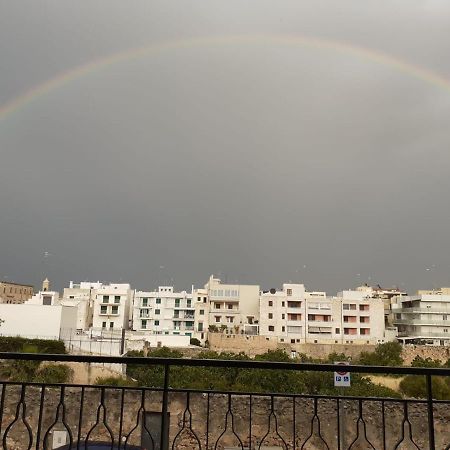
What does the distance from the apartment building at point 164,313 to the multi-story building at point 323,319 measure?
1256 cm

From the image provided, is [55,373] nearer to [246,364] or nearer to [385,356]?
[246,364]

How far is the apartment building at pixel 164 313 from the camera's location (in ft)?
251

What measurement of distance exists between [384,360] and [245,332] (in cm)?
2195

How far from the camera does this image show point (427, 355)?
197ft

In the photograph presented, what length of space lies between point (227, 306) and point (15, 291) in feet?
217

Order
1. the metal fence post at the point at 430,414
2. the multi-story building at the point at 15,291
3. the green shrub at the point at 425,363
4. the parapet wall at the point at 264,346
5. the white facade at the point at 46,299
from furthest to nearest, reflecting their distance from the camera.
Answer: the multi-story building at the point at 15,291
the white facade at the point at 46,299
the parapet wall at the point at 264,346
the green shrub at the point at 425,363
the metal fence post at the point at 430,414

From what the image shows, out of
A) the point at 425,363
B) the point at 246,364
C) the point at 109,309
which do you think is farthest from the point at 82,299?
the point at 246,364

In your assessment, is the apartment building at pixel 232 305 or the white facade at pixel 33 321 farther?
the apartment building at pixel 232 305

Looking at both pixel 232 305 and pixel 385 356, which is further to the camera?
pixel 232 305

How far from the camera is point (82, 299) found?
7581 centimetres

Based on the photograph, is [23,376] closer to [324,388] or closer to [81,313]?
[324,388]

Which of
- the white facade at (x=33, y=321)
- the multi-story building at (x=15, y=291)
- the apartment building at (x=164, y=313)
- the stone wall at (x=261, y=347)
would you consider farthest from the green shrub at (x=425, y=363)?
the multi-story building at (x=15, y=291)

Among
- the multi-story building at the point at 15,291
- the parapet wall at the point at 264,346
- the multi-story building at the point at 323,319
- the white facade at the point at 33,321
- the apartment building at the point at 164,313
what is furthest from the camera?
the multi-story building at the point at 15,291

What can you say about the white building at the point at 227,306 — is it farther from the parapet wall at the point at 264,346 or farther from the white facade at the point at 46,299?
the white facade at the point at 46,299
